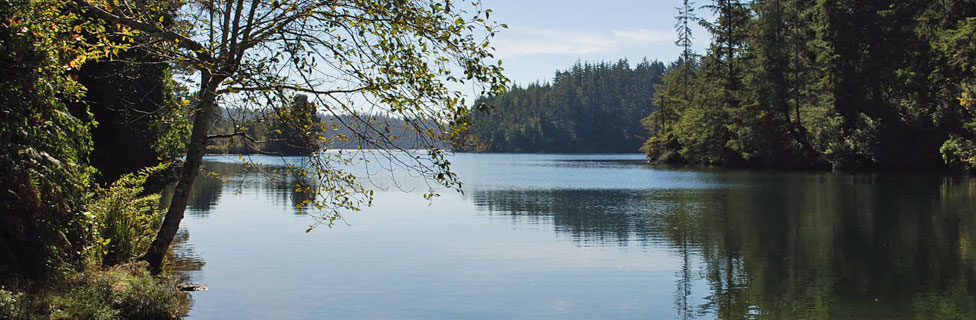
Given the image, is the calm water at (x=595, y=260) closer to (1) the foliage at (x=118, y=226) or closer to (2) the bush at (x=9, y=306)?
(1) the foliage at (x=118, y=226)

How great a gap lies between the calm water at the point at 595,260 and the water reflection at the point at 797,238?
6 centimetres

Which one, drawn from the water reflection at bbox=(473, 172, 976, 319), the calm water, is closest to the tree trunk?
the calm water

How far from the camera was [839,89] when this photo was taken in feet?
180

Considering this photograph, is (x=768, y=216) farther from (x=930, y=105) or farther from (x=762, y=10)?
(x=762, y=10)

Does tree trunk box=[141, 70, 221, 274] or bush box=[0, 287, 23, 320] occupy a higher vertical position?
tree trunk box=[141, 70, 221, 274]

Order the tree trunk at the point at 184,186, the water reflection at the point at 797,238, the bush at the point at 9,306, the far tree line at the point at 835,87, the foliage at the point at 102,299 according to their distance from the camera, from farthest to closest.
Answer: the far tree line at the point at 835,87, the water reflection at the point at 797,238, the tree trunk at the point at 184,186, the foliage at the point at 102,299, the bush at the point at 9,306

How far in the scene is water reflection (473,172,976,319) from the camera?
12367 millimetres

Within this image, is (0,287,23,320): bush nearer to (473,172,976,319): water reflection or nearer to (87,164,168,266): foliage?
(87,164,168,266): foliage

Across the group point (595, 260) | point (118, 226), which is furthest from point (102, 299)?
point (595, 260)

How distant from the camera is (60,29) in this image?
30.4ft

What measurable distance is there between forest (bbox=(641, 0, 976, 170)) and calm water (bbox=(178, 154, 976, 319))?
75.2 ft

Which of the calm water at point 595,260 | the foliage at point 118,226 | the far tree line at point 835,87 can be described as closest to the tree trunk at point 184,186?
the foliage at point 118,226

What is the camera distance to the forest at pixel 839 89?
5000 centimetres

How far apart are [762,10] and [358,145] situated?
55526 millimetres
